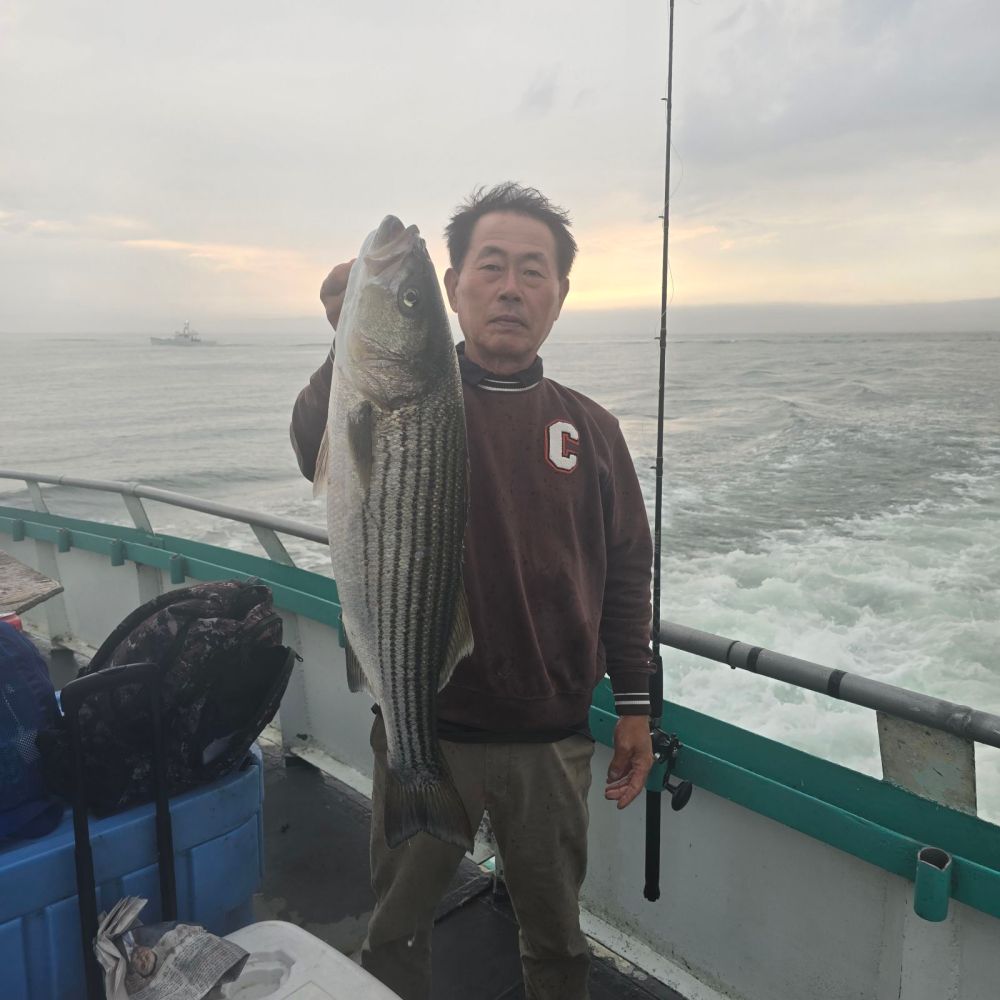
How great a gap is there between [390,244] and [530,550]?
819 mm

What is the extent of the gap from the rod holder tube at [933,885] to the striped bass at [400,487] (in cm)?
126

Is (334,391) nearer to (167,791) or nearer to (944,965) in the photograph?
(167,791)

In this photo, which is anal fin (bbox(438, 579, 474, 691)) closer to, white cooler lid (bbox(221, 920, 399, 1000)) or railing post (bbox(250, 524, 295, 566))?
white cooler lid (bbox(221, 920, 399, 1000))

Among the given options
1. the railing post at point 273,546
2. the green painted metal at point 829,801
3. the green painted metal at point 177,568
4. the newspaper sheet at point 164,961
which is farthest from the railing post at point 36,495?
the green painted metal at point 829,801

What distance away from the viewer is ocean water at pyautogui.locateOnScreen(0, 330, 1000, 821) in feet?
23.0

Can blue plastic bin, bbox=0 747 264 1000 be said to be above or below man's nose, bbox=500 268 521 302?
below

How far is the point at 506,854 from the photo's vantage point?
209cm

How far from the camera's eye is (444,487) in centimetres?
169

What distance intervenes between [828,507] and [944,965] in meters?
10.5

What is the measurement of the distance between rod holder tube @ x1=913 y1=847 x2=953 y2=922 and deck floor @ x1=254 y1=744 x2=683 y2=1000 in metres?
Result: 1.02

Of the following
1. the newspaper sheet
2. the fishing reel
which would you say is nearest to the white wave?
the fishing reel

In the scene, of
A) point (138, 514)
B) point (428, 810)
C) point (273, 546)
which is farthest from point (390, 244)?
point (138, 514)

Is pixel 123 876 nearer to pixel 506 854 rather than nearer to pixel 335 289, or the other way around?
pixel 506 854

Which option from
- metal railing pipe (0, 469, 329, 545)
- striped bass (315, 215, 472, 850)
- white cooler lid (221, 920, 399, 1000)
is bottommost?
white cooler lid (221, 920, 399, 1000)
